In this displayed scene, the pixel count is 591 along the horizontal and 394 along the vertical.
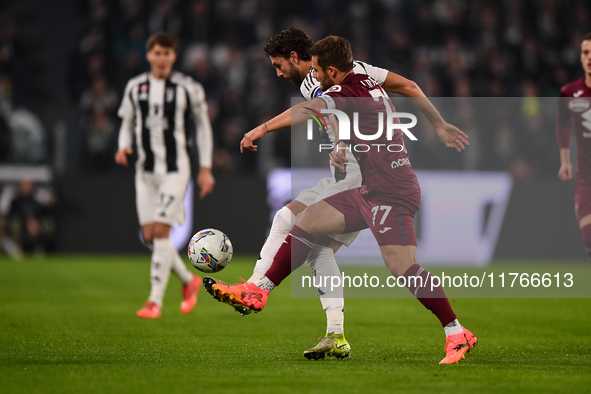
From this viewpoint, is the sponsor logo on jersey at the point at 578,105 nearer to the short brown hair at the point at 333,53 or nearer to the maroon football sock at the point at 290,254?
the short brown hair at the point at 333,53

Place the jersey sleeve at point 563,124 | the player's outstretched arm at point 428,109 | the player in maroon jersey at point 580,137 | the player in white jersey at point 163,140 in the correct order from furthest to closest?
the player in white jersey at point 163,140 → the jersey sleeve at point 563,124 → the player in maroon jersey at point 580,137 → the player's outstretched arm at point 428,109

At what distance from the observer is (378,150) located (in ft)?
15.5

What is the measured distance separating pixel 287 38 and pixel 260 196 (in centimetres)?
840

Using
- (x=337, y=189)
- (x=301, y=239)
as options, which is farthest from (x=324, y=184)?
(x=301, y=239)

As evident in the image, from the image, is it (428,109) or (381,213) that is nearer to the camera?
(381,213)

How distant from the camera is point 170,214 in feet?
23.5

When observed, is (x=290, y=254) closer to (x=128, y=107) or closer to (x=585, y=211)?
(x=585, y=211)

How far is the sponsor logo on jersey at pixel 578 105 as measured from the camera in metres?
6.21

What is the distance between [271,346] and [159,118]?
9.93ft

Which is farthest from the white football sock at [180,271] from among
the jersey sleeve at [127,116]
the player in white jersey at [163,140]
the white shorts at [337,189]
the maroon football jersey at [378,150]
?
the maroon football jersey at [378,150]

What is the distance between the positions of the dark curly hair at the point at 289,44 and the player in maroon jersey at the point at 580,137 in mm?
2391

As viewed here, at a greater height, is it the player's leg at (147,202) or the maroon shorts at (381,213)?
the maroon shorts at (381,213)

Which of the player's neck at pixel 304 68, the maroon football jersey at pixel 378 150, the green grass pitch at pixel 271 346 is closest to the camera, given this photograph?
the green grass pitch at pixel 271 346

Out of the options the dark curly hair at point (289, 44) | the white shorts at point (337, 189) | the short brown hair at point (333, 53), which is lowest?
the white shorts at point (337, 189)
